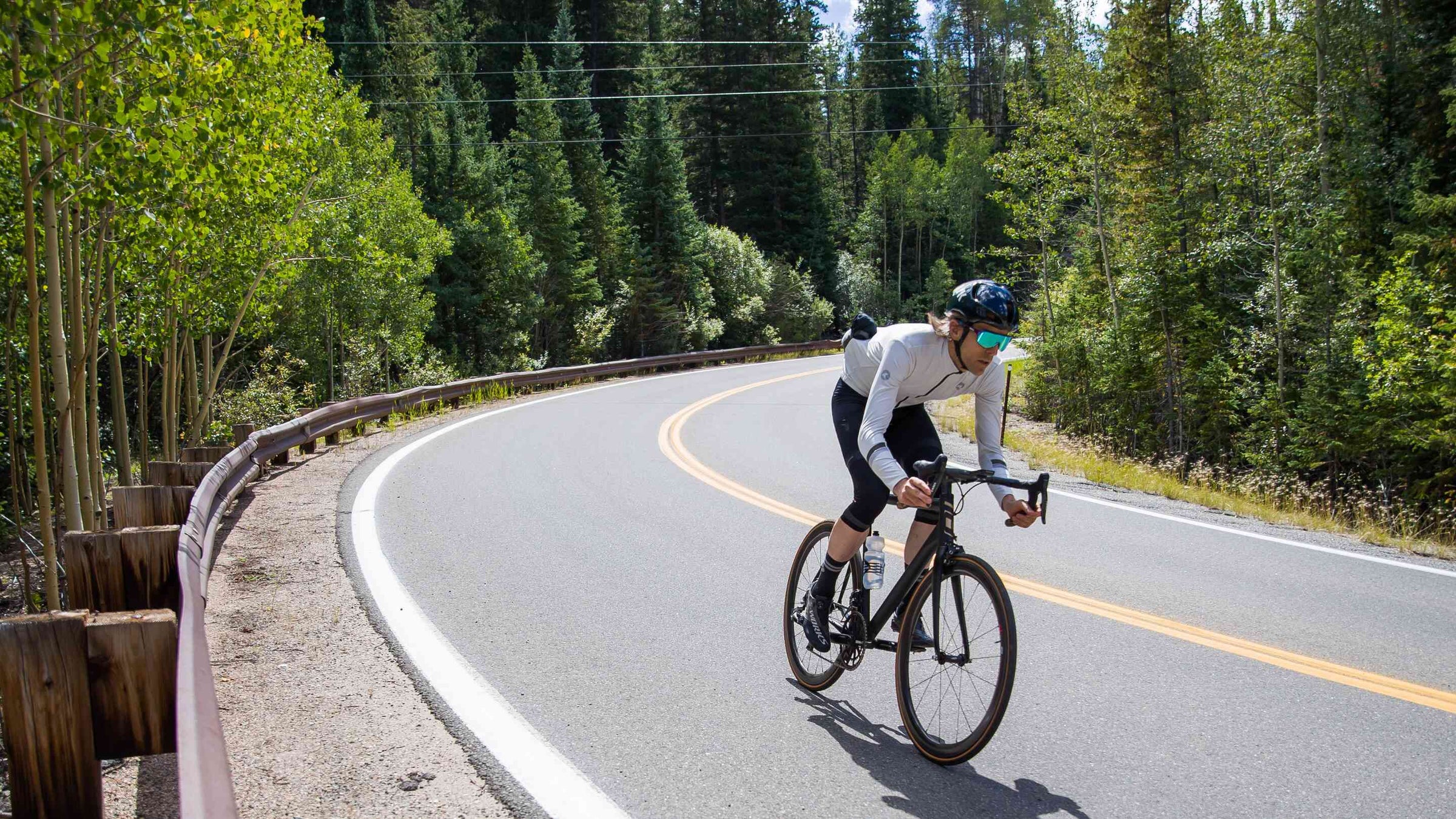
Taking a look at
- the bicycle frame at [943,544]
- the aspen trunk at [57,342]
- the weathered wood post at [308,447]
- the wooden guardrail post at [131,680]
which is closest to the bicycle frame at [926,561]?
the bicycle frame at [943,544]

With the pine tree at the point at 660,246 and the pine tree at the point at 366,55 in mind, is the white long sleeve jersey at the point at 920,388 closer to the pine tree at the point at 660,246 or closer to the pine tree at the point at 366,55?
the pine tree at the point at 660,246

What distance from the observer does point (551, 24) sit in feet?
174

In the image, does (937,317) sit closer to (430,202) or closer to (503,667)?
(503,667)

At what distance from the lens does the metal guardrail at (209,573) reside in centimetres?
198

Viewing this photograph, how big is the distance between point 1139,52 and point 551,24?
34.2 m

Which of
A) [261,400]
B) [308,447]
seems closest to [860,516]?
[308,447]

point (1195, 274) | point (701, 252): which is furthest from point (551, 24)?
point (1195, 274)

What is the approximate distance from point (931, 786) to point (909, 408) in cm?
167

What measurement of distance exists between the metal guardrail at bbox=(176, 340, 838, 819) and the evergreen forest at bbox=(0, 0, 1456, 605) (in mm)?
1387

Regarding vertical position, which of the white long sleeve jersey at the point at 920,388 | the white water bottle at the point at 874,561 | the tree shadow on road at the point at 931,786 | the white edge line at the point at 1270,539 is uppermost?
the white long sleeve jersey at the point at 920,388

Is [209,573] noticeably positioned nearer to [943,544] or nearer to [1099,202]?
[943,544]

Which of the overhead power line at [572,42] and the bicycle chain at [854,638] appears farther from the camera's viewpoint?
the overhead power line at [572,42]

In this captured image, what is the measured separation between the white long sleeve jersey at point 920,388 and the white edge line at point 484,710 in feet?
5.47

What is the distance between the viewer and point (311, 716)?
416 cm
